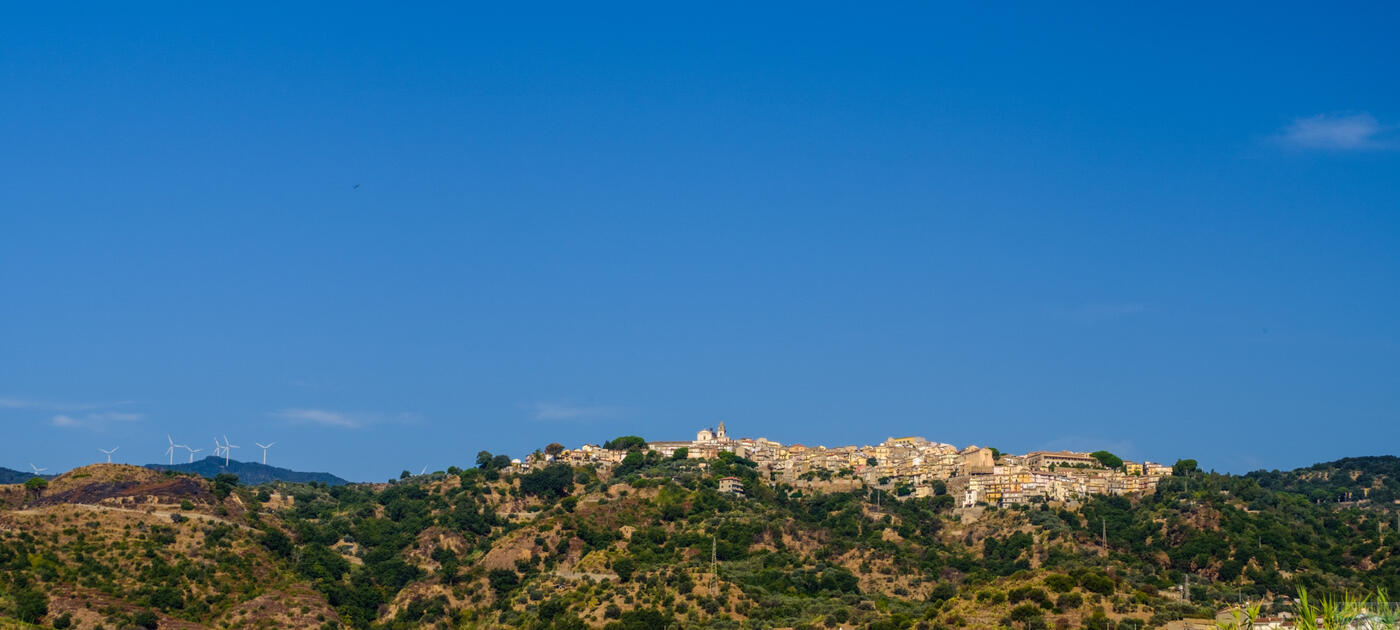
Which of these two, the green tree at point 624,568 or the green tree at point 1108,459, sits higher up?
the green tree at point 1108,459

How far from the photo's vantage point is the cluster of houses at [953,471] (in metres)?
161

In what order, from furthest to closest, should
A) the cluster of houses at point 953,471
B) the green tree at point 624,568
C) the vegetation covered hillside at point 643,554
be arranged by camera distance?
the cluster of houses at point 953,471
the green tree at point 624,568
the vegetation covered hillside at point 643,554

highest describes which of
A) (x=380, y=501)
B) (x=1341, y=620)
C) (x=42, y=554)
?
(x=380, y=501)

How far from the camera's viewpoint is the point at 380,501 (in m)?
167

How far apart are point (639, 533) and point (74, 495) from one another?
50.2m

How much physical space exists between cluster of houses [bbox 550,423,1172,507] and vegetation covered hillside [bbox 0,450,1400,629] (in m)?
4.46

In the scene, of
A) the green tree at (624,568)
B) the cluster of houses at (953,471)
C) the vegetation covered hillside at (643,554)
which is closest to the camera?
the vegetation covered hillside at (643,554)

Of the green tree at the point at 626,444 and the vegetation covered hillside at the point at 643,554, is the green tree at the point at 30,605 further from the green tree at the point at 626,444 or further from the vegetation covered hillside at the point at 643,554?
the green tree at the point at 626,444

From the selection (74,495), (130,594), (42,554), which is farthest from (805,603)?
(74,495)

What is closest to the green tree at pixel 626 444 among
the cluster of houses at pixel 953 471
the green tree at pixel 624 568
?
the cluster of houses at pixel 953 471

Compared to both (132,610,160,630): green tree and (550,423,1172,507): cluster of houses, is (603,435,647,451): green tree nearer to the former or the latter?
(550,423,1172,507): cluster of houses

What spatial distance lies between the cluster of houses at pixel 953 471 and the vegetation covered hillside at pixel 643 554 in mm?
4459

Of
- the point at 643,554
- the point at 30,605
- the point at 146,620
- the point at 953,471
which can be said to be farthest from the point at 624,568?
the point at 953,471

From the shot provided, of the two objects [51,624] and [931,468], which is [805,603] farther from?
[931,468]
